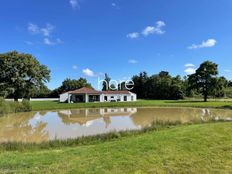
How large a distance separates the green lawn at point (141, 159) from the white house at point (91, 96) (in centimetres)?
4128

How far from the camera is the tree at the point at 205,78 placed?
1790 inches

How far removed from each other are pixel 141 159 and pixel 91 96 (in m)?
44.2

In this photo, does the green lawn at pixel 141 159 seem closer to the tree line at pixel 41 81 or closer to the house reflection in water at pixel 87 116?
the house reflection in water at pixel 87 116

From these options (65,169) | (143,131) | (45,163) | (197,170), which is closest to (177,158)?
(197,170)

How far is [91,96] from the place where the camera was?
4959cm

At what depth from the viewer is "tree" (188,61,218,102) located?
45478 mm

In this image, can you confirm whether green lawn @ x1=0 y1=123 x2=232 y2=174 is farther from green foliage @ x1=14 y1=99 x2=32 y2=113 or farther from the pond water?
green foliage @ x1=14 y1=99 x2=32 y2=113

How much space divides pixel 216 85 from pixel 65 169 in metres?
44.8

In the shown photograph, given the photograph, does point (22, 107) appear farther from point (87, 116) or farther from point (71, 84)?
point (71, 84)

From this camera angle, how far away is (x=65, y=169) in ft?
17.2

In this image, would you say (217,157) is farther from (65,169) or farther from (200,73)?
(200,73)

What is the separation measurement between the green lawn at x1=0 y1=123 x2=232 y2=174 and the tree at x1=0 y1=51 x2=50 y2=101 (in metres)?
35.5

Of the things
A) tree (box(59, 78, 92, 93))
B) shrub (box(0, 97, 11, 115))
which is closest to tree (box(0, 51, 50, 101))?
shrub (box(0, 97, 11, 115))

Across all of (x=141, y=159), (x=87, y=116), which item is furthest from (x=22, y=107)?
(x=141, y=159)
